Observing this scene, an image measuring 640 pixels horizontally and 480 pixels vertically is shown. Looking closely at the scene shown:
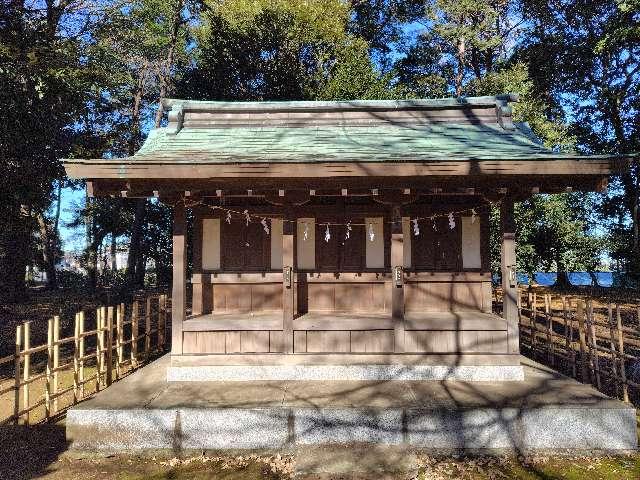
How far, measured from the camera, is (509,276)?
7.42 m

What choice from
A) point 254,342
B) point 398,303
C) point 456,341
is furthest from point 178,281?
point 456,341

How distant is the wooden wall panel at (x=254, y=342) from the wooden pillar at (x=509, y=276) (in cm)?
426

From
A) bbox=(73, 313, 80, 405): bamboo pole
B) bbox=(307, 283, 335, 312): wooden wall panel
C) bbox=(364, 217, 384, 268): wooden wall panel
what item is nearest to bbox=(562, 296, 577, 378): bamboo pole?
bbox=(364, 217, 384, 268): wooden wall panel

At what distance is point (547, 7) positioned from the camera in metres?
23.1

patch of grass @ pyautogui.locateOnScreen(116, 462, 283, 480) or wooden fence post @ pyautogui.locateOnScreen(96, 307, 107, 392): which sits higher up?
wooden fence post @ pyautogui.locateOnScreen(96, 307, 107, 392)

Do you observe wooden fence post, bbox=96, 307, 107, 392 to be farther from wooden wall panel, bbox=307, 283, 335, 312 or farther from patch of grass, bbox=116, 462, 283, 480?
wooden wall panel, bbox=307, 283, 335, 312

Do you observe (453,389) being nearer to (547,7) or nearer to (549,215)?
(549,215)

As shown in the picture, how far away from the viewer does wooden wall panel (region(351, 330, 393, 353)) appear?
24.2 feet

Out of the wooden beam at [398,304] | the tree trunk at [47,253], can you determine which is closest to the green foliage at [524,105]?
the wooden beam at [398,304]

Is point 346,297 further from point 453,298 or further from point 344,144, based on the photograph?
point 344,144

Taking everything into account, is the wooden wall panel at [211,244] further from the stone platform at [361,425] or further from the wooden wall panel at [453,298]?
the wooden wall panel at [453,298]

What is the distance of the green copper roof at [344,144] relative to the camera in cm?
687

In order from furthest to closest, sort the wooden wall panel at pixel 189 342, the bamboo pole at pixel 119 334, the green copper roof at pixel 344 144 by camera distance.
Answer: the bamboo pole at pixel 119 334, the wooden wall panel at pixel 189 342, the green copper roof at pixel 344 144

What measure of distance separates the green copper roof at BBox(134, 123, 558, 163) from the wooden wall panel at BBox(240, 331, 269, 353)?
3.05 m
